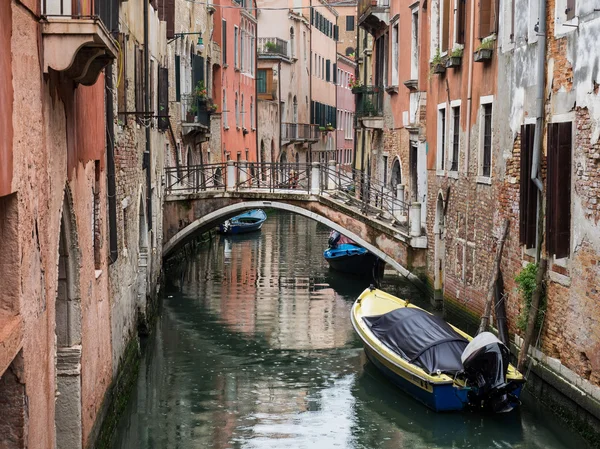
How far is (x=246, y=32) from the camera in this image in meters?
36.8

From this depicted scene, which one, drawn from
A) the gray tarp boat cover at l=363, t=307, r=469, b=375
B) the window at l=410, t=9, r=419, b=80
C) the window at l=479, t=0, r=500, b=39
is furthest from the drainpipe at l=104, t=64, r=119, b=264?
the window at l=410, t=9, r=419, b=80

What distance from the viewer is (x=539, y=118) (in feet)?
39.2

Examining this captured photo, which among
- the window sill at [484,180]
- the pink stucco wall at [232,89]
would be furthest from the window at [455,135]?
the pink stucco wall at [232,89]

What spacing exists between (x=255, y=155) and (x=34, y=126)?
32.4 m

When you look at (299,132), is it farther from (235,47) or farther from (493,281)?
(493,281)

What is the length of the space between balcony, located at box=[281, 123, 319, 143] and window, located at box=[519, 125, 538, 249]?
31.4 meters

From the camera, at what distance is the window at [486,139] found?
49.4ft

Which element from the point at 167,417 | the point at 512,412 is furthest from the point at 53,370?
the point at 512,412

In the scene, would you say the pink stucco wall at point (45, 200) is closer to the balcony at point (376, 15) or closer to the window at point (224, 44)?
the balcony at point (376, 15)

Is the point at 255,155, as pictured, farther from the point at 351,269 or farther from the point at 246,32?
the point at 351,269

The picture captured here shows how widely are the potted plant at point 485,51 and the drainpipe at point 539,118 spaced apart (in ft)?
8.48

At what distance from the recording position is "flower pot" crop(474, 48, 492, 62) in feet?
47.4

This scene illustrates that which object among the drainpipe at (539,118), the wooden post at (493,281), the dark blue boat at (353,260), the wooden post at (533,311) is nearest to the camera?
the drainpipe at (539,118)

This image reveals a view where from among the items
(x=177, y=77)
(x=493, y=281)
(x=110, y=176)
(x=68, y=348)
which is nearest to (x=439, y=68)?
(x=493, y=281)
